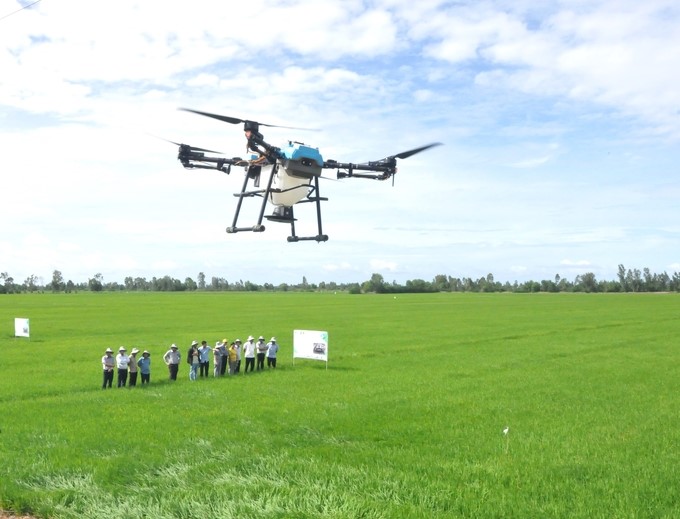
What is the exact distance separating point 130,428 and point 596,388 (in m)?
17.3

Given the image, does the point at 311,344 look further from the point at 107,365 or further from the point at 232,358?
the point at 107,365

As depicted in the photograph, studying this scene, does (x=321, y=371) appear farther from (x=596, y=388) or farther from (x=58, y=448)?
(x=58, y=448)

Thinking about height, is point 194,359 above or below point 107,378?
above

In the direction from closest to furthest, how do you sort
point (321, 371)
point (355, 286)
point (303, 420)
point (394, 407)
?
point (303, 420) < point (394, 407) < point (321, 371) < point (355, 286)

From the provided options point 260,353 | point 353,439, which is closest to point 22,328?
point 260,353

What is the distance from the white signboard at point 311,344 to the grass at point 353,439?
0.81 meters

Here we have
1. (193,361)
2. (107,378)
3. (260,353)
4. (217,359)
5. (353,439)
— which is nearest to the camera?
(353,439)

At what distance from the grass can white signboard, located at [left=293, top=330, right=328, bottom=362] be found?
0.81m

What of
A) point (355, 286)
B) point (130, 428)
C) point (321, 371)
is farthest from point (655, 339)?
point (355, 286)

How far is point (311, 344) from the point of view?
31.3m

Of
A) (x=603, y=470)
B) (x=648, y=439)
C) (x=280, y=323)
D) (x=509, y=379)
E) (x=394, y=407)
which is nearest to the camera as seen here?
(x=603, y=470)

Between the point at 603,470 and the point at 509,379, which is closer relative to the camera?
the point at 603,470

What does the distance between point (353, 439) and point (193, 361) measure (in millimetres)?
11727

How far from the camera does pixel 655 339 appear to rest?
47.6 metres
